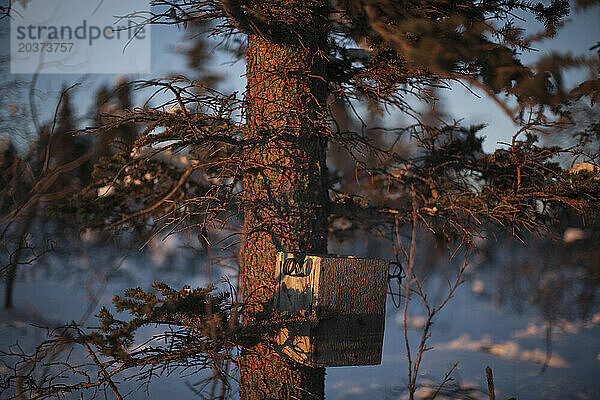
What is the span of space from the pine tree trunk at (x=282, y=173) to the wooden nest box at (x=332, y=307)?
0.73 ft

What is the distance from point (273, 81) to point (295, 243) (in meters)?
1.01

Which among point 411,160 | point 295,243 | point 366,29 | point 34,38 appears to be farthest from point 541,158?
point 34,38

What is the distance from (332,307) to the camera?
2.80 meters

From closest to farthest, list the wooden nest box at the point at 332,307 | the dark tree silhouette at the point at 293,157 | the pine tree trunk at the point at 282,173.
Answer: the dark tree silhouette at the point at 293,157 → the wooden nest box at the point at 332,307 → the pine tree trunk at the point at 282,173

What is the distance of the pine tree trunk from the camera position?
3207mm

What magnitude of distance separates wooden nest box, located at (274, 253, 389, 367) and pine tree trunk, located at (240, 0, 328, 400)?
221 mm

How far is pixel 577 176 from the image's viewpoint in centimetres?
352

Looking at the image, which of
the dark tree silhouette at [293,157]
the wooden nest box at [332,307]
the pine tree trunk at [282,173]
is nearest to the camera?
the dark tree silhouette at [293,157]

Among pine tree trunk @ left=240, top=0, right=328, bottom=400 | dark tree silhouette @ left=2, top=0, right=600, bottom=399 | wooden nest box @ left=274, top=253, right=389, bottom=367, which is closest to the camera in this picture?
dark tree silhouette @ left=2, top=0, right=600, bottom=399

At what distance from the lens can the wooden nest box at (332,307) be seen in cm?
278

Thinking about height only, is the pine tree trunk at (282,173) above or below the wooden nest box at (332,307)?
above

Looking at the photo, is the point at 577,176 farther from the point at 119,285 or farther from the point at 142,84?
the point at 119,285

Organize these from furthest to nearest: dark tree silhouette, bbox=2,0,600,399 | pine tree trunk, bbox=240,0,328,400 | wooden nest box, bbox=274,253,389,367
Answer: pine tree trunk, bbox=240,0,328,400
wooden nest box, bbox=274,253,389,367
dark tree silhouette, bbox=2,0,600,399

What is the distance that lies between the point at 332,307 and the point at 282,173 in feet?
2.93
